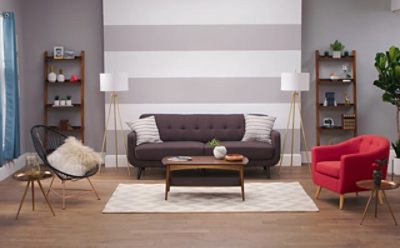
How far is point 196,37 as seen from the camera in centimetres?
909

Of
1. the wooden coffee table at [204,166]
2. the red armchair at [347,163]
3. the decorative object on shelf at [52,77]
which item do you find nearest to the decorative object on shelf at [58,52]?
the decorative object on shelf at [52,77]

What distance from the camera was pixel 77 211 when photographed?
250 inches

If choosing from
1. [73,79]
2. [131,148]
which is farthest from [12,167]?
[131,148]

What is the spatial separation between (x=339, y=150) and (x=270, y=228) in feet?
6.15

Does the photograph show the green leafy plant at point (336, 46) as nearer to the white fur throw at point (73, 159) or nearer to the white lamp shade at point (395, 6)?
the white lamp shade at point (395, 6)

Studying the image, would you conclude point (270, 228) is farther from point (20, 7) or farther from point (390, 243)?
point (20, 7)

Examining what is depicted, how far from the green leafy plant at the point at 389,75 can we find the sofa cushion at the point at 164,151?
2.90 meters

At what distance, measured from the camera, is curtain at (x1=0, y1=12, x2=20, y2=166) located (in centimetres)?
816

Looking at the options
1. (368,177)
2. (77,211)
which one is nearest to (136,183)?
(77,211)

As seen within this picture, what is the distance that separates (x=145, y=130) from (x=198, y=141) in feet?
2.74

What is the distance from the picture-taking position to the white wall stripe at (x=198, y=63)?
9.09 m

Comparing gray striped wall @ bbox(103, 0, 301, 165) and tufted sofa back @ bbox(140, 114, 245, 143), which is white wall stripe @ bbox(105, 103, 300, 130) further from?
tufted sofa back @ bbox(140, 114, 245, 143)

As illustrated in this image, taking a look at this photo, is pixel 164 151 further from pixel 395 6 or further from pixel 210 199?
pixel 395 6

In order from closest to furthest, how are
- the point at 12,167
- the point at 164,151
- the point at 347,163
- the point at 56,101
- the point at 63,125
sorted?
the point at 347,163
the point at 164,151
the point at 12,167
the point at 56,101
the point at 63,125
